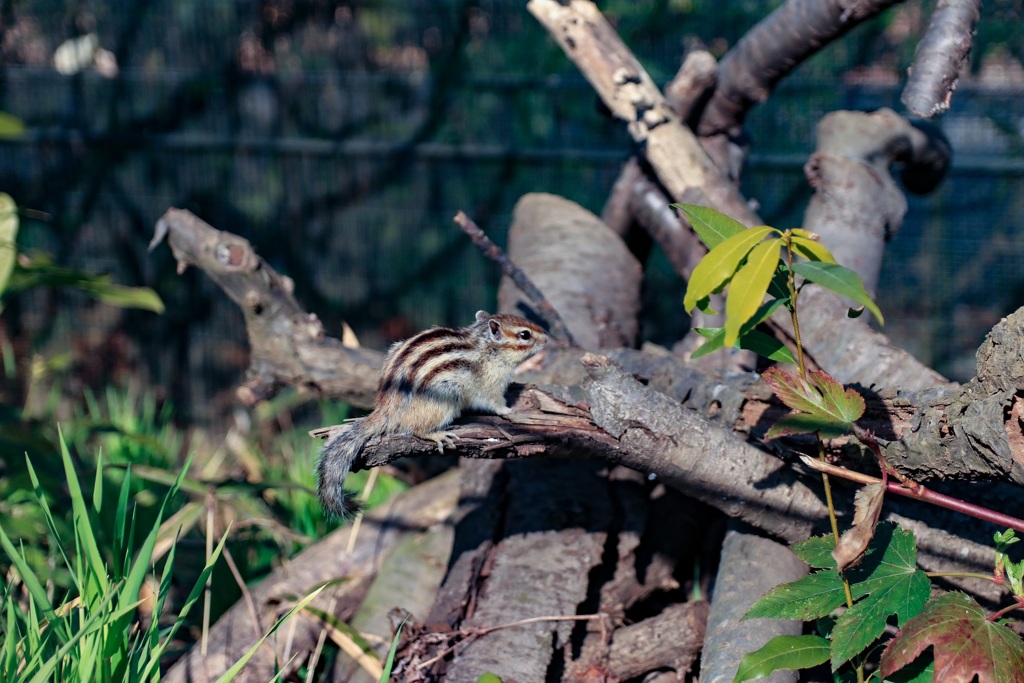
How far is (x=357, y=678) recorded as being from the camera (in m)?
2.77

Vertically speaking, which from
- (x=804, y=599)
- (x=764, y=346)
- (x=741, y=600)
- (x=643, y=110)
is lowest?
(x=741, y=600)

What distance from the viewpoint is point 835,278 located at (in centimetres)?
170

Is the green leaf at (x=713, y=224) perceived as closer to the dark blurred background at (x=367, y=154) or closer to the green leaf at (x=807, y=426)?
the green leaf at (x=807, y=426)

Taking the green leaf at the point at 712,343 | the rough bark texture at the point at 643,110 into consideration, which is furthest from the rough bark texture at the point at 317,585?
the green leaf at the point at 712,343

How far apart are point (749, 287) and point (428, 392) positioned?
1.07 m

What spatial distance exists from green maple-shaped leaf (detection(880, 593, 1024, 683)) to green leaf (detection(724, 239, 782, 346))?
68 cm

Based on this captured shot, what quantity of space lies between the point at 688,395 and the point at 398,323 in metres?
3.78

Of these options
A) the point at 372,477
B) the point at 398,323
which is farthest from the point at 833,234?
the point at 398,323

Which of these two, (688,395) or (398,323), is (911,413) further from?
(398,323)

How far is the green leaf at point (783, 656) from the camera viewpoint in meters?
1.86

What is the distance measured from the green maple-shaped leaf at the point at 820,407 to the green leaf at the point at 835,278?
0.23 metres

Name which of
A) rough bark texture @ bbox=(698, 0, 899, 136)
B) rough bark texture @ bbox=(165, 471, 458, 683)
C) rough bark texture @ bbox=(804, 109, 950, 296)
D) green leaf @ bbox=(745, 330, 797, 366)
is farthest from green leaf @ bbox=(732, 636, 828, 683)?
rough bark texture @ bbox=(698, 0, 899, 136)

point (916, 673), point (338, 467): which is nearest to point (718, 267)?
point (916, 673)

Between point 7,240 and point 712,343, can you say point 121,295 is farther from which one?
point 712,343
